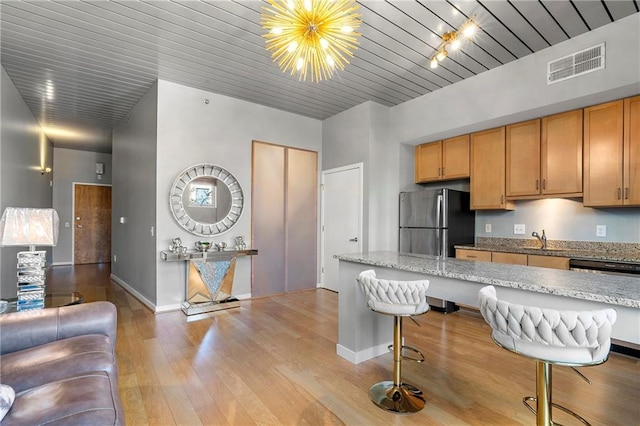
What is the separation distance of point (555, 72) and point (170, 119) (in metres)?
4.32

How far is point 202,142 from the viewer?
14.2 ft

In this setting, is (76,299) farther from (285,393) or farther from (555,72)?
(555,72)

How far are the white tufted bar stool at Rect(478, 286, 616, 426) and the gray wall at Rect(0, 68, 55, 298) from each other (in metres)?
4.94

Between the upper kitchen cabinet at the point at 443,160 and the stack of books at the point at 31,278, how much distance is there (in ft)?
14.4

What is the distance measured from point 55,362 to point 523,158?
4.39 m

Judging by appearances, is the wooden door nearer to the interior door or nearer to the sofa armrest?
the interior door

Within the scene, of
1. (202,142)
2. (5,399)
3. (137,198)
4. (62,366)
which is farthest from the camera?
(137,198)

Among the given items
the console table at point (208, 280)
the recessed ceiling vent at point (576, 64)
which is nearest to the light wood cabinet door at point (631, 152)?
the recessed ceiling vent at point (576, 64)

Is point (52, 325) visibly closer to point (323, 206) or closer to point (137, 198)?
point (137, 198)

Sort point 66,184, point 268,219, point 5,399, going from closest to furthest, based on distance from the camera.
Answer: point 5,399 < point 268,219 < point 66,184

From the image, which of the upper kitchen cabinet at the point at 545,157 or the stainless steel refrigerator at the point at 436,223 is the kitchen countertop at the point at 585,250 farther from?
the upper kitchen cabinet at the point at 545,157

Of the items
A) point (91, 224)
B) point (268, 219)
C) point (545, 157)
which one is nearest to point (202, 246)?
point (268, 219)

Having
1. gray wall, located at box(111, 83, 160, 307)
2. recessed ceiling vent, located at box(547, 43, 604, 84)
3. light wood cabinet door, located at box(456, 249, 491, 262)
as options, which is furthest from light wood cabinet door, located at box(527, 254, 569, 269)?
gray wall, located at box(111, 83, 160, 307)

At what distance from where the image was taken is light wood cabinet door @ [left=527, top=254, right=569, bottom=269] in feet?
10.4
